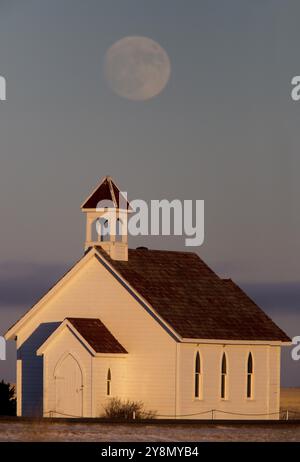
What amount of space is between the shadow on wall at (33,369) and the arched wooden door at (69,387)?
2.01 metres

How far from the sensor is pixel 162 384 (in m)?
72.4

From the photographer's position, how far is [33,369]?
76.3 meters

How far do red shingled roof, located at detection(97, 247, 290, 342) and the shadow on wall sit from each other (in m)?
4.46

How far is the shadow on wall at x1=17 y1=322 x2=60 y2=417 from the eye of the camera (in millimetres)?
75438

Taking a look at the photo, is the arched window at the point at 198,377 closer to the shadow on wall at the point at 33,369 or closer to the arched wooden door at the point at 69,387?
the arched wooden door at the point at 69,387

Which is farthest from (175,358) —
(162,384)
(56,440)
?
(56,440)

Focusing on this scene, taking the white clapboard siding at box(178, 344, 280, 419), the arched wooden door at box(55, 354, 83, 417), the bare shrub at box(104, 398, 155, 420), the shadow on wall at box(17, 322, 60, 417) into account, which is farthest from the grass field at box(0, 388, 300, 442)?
the shadow on wall at box(17, 322, 60, 417)

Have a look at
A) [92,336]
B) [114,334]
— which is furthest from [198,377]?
[92,336]

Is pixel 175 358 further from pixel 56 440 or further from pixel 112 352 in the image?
pixel 56 440

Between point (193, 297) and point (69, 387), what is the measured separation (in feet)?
22.9

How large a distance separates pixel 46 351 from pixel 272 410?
10581 mm

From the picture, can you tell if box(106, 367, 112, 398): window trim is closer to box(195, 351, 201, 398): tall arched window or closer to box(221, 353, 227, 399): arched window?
box(195, 351, 201, 398): tall arched window

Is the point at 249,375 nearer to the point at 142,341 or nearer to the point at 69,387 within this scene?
the point at 142,341
